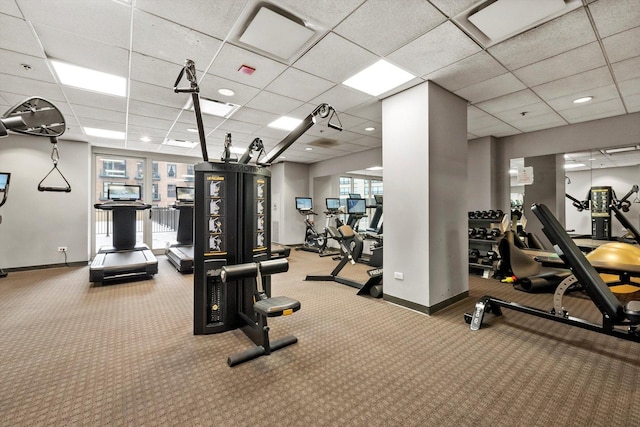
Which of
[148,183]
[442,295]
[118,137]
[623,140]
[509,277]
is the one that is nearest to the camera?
[509,277]

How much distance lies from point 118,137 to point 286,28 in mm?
5589

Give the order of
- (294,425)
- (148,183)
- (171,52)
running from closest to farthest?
(294,425) → (171,52) → (148,183)

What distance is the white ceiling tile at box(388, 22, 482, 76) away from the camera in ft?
8.43

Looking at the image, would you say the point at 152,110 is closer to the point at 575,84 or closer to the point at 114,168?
the point at 114,168

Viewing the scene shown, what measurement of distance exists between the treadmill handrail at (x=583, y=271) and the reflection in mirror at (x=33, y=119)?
160 inches

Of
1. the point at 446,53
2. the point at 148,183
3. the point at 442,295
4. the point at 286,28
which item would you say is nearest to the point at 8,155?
the point at 148,183

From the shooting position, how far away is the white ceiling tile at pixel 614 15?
2164 millimetres

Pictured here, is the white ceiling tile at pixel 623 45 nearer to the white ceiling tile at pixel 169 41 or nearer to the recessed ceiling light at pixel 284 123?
the white ceiling tile at pixel 169 41

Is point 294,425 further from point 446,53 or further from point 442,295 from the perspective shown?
point 446,53

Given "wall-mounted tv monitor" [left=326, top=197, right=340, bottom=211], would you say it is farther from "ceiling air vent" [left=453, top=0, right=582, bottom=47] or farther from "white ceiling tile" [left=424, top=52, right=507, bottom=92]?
"ceiling air vent" [left=453, top=0, right=582, bottom=47]

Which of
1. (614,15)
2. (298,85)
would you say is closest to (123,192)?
(298,85)

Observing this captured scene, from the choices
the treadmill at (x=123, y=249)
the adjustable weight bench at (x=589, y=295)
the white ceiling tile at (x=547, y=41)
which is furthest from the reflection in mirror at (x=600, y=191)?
the treadmill at (x=123, y=249)

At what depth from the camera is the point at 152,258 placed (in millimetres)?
5562

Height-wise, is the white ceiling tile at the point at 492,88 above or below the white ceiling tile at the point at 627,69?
above
